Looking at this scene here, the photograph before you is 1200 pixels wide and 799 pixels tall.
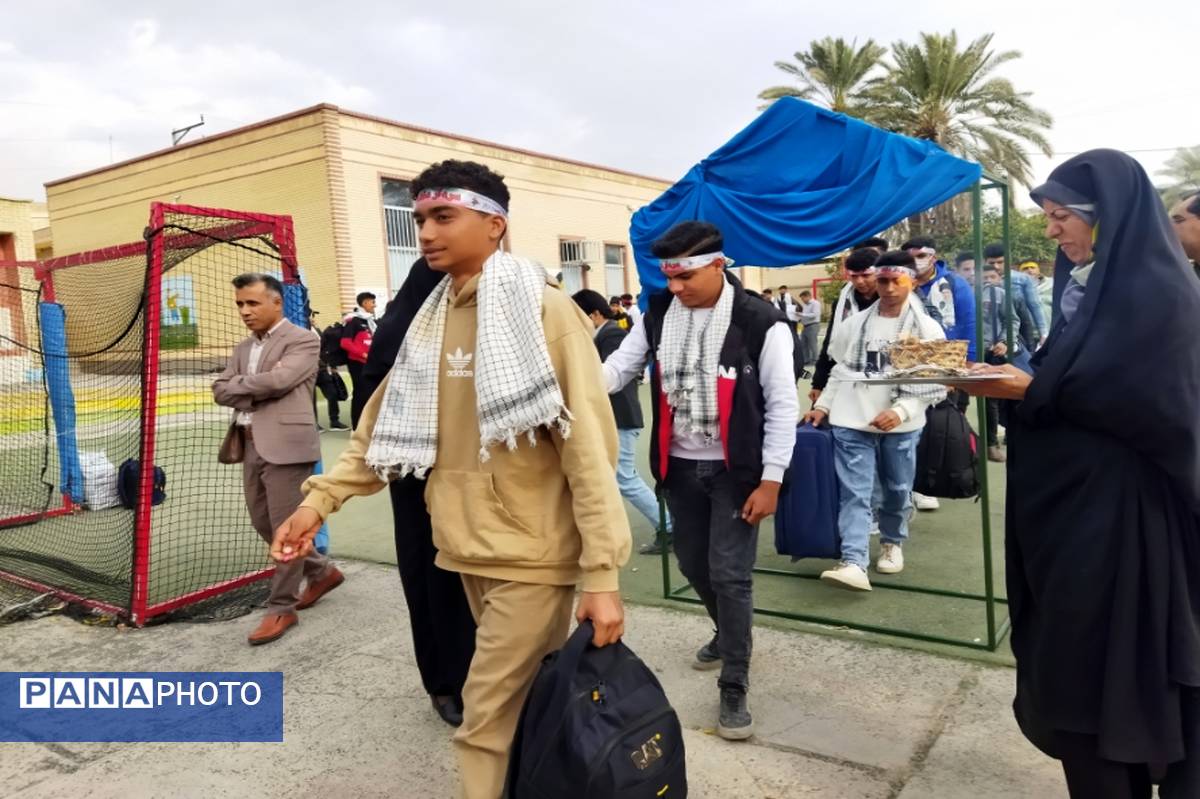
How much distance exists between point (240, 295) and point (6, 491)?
230 inches

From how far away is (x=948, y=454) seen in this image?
15.5ft

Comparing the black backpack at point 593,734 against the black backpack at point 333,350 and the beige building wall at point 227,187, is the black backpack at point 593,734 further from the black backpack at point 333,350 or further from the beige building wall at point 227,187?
the beige building wall at point 227,187

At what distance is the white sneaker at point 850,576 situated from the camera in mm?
4504

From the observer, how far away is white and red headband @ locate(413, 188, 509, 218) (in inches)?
90.8

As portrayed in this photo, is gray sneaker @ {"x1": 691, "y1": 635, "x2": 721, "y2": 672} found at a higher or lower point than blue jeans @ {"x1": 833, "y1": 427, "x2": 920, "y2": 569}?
lower

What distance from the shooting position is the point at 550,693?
194 centimetres

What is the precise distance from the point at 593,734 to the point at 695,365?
1.72 meters

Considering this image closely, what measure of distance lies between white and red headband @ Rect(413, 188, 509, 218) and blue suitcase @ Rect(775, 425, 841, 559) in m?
2.64

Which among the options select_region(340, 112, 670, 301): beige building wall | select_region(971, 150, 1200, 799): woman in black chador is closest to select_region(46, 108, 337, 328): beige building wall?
select_region(340, 112, 670, 301): beige building wall

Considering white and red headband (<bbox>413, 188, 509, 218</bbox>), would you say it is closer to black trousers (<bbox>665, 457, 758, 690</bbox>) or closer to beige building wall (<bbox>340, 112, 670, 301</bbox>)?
black trousers (<bbox>665, 457, 758, 690</bbox>)

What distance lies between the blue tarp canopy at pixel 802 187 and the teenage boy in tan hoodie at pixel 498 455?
6.71 feet

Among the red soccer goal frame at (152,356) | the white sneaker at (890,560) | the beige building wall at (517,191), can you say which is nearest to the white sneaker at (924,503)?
the white sneaker at (890,560)

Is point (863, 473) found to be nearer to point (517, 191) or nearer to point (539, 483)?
point (539, 483)

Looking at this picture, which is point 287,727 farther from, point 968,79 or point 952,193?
point 968,79
